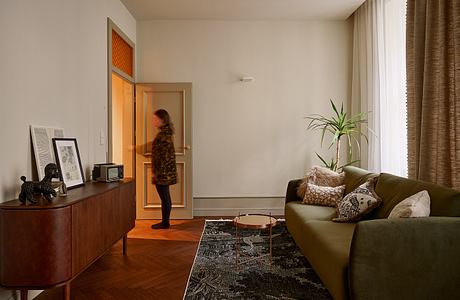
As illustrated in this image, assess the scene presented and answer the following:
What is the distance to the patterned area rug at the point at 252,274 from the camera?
264 centimetres

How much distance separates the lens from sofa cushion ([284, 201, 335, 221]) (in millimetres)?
3312

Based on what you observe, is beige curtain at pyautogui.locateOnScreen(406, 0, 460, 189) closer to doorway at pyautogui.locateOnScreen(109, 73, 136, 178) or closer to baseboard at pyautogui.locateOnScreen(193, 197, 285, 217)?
baseboard at pyautogui.locateOnScreen(193, 197, 285, 217)

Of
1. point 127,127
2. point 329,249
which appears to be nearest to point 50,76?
point 127,127

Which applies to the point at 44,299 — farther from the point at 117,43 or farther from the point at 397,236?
the point at 117,43

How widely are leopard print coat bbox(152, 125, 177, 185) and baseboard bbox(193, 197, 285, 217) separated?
1.01 meters

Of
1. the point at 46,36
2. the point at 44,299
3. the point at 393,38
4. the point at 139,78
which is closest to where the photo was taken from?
the point at 44,299

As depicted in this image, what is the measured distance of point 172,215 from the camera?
5.30 metres

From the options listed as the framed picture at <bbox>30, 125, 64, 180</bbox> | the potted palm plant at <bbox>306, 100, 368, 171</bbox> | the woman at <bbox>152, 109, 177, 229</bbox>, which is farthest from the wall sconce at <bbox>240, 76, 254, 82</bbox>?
the framed picture at <bbox>30, 125, 64, 180</bbox>

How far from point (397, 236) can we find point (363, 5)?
4038 millimetres

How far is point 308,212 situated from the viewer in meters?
3.50

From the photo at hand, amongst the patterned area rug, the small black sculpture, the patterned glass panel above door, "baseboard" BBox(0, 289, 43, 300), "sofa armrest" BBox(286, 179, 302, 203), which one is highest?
the patterned glass panel above door

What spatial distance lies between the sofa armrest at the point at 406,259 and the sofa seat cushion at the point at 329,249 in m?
0.12

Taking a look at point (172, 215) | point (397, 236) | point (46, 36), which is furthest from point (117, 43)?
point (397, 236)

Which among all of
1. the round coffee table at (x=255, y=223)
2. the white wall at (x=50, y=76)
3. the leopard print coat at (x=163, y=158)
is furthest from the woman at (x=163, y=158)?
the round coffee table at (x=255, y=223)
